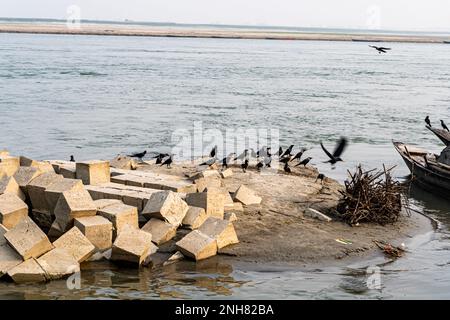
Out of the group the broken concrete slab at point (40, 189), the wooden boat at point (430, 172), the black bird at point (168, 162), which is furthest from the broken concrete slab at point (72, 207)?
the wooden boat at point (430, 172)

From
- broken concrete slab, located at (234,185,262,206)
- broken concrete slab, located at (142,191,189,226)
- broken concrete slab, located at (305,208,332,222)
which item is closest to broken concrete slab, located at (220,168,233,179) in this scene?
broken concrete slab, located at (234,185,262,206)

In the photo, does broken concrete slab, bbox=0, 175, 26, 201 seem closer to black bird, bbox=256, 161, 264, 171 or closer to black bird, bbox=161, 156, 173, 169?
black bird, bbox=161, 156, 173, 169

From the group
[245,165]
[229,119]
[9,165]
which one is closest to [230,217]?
[245,165]

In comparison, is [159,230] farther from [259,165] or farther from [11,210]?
[259,165]

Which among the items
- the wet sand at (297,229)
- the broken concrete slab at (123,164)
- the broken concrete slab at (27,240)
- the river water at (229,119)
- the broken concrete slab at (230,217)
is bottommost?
the river water at (229,119)

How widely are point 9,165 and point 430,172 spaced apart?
1083 centimetres

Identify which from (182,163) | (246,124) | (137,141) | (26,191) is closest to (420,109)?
(246,124)

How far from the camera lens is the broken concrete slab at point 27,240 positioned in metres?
9.75

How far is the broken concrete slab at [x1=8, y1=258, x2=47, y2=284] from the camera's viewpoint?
9.55m

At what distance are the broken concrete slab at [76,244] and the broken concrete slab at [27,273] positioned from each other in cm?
57

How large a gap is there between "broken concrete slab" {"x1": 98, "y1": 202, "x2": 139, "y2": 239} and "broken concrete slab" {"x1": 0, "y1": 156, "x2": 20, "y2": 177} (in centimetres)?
271

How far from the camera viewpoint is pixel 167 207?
1121 cm

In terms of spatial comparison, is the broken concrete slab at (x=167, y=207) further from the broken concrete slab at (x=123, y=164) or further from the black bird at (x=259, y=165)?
the black bird at (x=259, y=165)

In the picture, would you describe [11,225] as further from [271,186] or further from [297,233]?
[271,186]
